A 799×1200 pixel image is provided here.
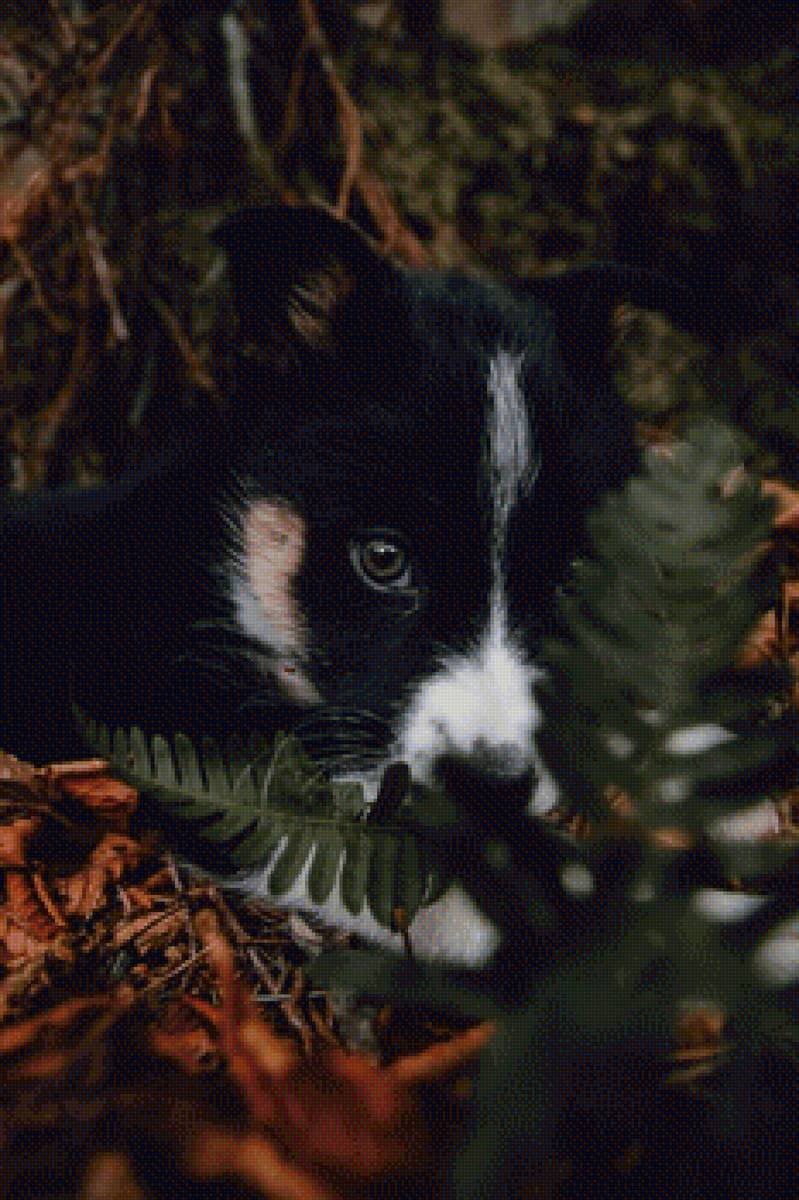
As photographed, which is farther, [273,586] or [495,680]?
[273,586]

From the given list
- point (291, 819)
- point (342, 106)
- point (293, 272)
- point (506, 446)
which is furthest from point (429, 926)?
point (342, 106)

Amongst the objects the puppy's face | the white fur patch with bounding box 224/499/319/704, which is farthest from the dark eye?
the white fur patch with bounding box 224/499/319/704

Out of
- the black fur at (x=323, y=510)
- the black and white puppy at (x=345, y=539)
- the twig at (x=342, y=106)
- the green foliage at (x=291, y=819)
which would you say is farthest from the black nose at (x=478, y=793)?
the twig at (x=342, y=106)

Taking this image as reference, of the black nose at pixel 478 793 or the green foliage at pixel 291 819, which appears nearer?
the black nose at pixel 478 793

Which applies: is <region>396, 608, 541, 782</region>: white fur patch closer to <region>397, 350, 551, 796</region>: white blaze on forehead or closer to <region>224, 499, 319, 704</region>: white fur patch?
<region>397, 350, 551, 796</region>: white blaze on forehead

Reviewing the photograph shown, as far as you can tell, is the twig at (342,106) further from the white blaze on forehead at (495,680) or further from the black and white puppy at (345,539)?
the white blaze on forehead at (495,680)

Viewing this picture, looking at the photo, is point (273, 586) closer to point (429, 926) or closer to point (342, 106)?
point (429, 926)
